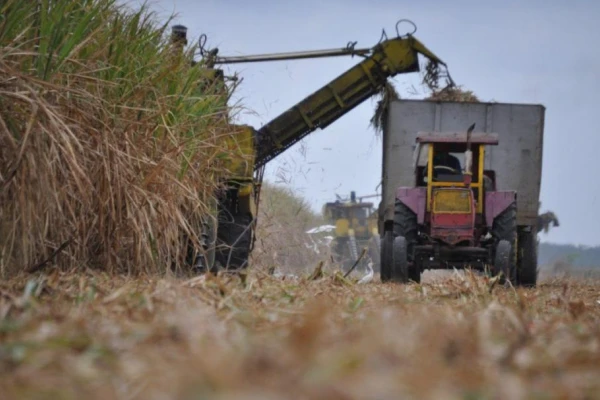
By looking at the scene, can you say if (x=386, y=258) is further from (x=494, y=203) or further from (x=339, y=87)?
(x=339, y=87)

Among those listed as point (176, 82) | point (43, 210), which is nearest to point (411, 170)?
point (176, 82)

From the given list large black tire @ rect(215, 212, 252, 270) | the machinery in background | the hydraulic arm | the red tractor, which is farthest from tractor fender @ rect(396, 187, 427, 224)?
the machinery in background

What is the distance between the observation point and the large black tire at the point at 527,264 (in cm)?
1273

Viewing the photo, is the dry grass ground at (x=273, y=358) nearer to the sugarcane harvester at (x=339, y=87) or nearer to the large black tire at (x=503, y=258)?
the large black tire at (x=503, y=258)

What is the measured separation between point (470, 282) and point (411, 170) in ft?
29.4

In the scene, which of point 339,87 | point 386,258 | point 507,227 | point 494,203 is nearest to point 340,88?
point 339,87

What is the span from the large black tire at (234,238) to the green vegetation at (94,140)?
7.84 feet

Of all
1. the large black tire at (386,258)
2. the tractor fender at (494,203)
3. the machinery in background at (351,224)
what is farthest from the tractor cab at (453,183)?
the machinery in background at (351,224)

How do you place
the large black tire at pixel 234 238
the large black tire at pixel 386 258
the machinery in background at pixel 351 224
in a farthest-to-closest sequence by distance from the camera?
the machinery in background at pixel 351 224 < the large black tire at pixel 386 258 < the large black tire at pixel 234 238

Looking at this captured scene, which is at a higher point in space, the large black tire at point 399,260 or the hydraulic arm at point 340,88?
the hydraulic arm at point 340,88

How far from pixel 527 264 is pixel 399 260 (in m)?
2.51

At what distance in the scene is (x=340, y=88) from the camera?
14422 millimetres

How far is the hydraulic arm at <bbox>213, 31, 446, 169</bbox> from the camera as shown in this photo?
45.0ft

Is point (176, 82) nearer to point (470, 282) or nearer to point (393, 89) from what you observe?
point (470, 282)
